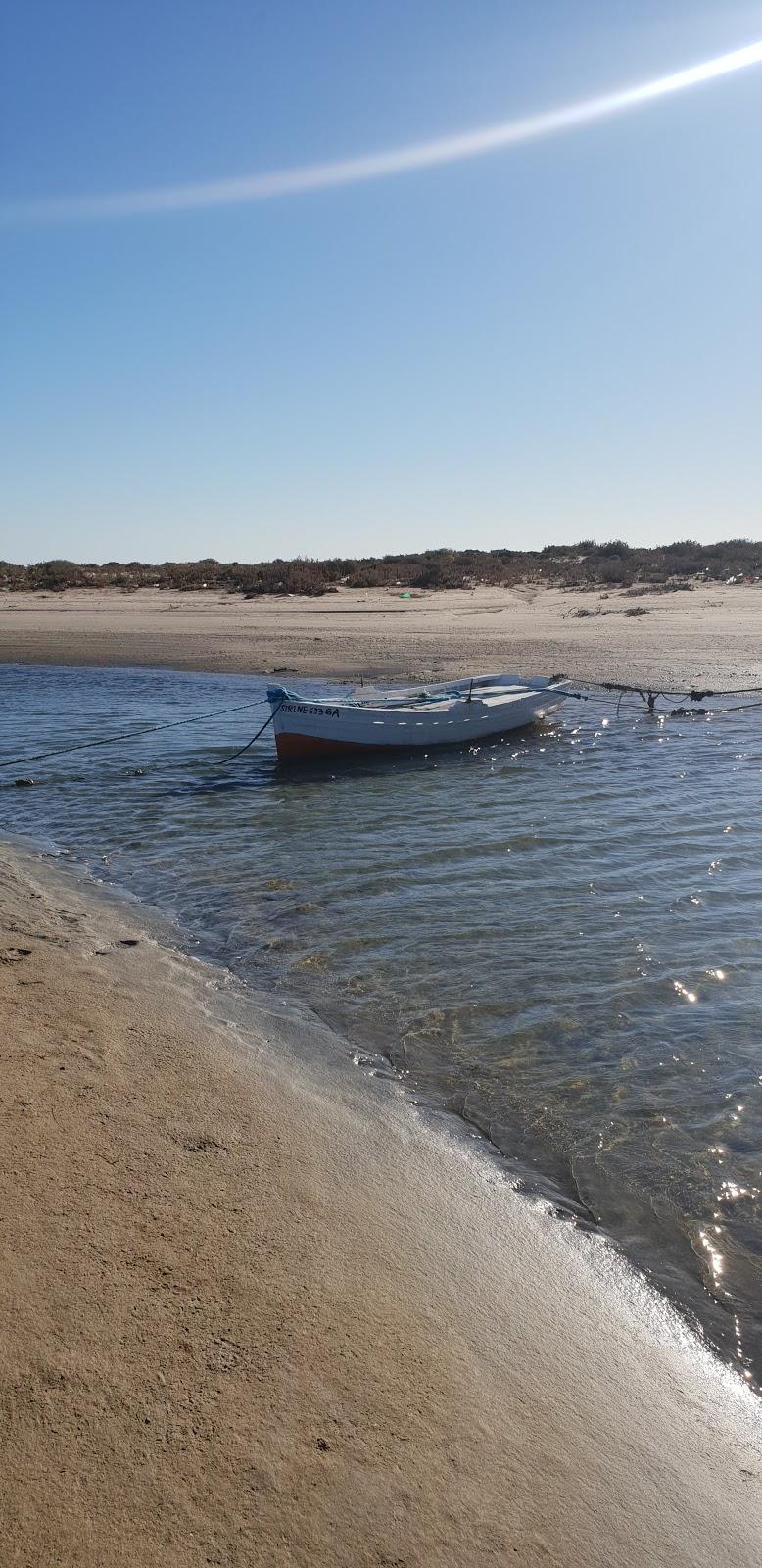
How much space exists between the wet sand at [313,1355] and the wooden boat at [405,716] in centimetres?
931

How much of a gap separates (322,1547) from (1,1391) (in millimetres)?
957

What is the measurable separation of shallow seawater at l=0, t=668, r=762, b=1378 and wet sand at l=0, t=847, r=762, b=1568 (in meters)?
0.52

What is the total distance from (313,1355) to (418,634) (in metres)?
24.5

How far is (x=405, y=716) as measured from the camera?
48.4 ft

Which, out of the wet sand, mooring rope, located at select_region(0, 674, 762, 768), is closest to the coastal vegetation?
mooring rope, located at select_region(0, 674, 762, 768)

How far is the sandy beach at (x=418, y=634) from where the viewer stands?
74.0 ft

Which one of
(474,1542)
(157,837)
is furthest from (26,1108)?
(157,837)

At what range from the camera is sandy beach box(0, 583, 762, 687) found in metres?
22.5

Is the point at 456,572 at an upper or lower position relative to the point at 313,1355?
upper

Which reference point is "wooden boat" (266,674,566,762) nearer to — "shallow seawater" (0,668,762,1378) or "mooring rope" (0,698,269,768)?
"shallow seawater" (0,668,762,1378)

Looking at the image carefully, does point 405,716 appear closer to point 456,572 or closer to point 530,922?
point 530,922

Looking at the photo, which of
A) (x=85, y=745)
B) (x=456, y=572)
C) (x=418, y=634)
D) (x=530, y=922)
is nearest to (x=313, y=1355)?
(x=530, y=922)

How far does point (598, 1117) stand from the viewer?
5.04 metres

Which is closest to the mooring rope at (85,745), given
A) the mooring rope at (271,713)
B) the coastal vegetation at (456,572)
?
the mooring rope at (271,713)
